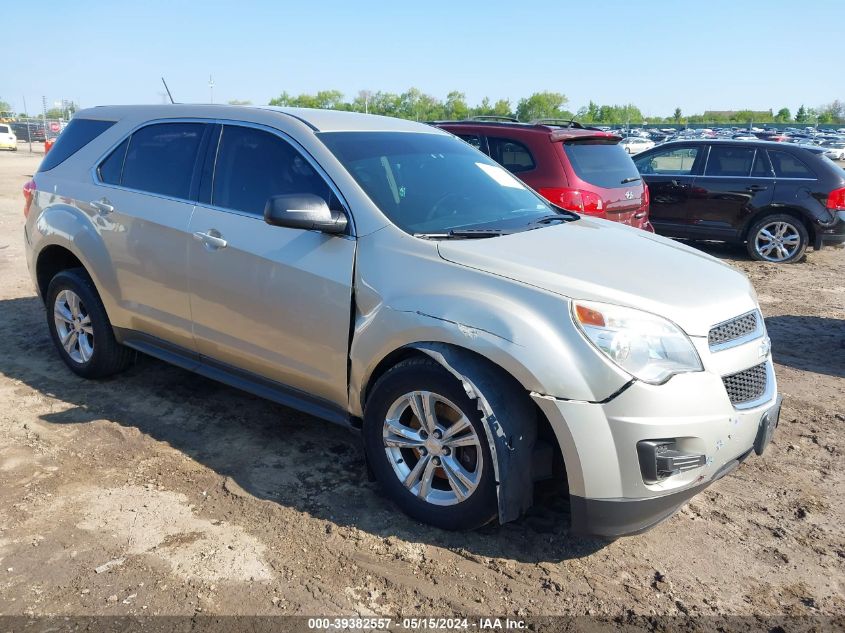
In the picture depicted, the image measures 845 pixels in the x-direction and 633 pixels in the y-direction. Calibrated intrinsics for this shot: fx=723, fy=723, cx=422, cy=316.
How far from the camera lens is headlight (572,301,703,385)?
2.83 metres

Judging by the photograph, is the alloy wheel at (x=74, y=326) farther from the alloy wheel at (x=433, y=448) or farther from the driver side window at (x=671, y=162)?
the driver side window at (x=671, y=162)

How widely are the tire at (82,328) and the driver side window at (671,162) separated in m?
8.31

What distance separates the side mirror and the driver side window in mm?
8431

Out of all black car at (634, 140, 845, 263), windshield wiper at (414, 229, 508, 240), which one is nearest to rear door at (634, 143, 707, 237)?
black car at (634, 140, 845, 263)

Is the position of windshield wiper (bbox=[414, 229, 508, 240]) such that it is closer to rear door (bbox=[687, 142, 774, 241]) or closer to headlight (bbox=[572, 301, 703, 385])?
headlight (bbox=[572, 301, 703, 385])

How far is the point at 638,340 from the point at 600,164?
509 cm

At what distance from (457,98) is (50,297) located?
123m

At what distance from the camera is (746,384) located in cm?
312

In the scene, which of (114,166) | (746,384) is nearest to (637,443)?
(746,384)

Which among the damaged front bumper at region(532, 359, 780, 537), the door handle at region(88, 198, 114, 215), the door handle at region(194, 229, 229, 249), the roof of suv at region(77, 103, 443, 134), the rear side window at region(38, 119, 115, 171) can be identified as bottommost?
the damaged front bumper at region(532, 359, 780, 537)

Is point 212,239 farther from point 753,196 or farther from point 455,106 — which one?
point 455,106

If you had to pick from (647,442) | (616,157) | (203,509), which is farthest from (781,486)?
(616,157)

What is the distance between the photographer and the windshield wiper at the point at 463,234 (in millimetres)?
3438

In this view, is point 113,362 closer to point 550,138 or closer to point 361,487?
point 361,487
